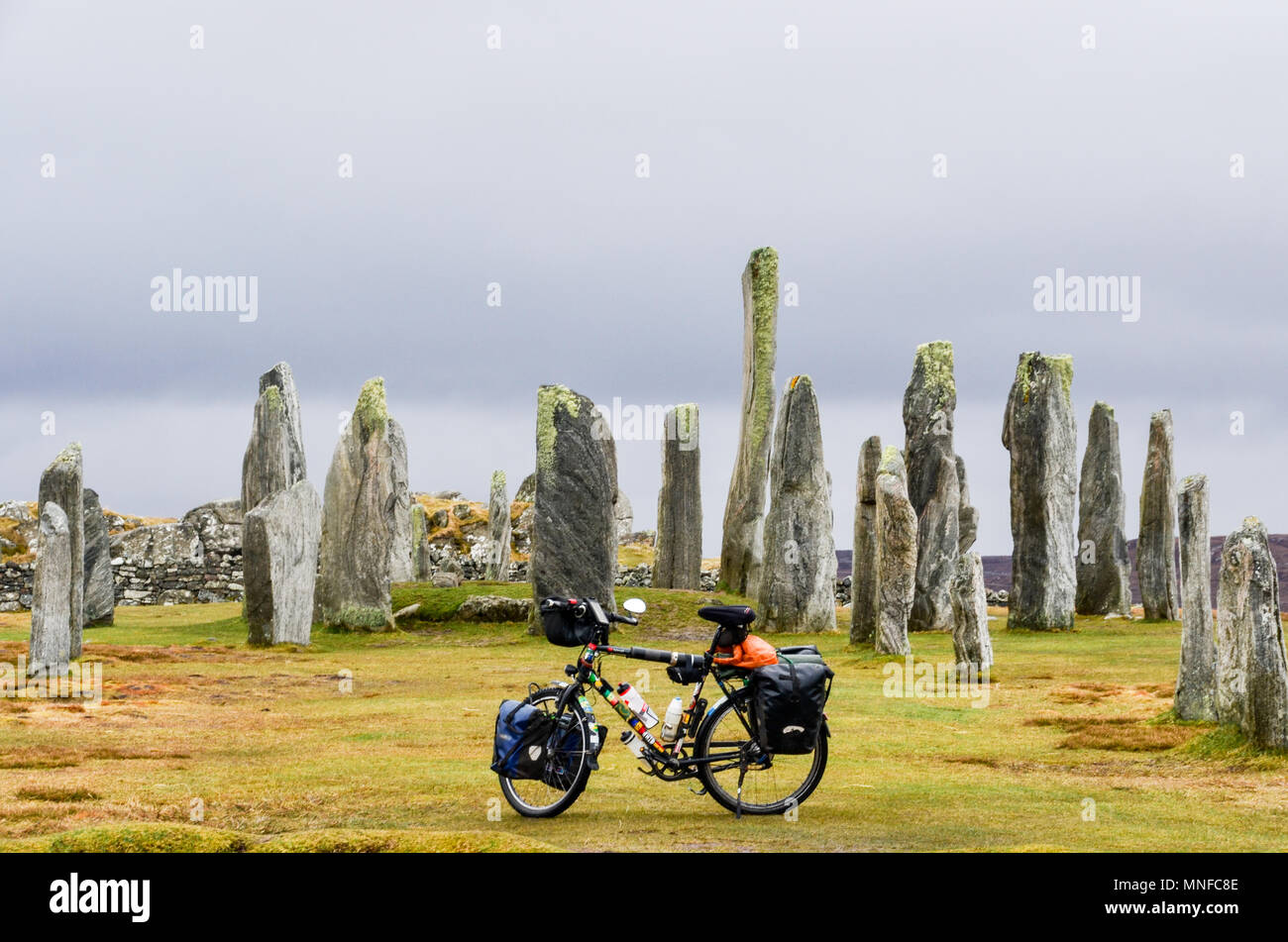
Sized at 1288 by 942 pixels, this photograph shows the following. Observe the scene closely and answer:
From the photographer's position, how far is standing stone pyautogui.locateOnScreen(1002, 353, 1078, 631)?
27.1 meters

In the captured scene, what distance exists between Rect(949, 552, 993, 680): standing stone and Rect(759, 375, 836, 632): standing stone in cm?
722

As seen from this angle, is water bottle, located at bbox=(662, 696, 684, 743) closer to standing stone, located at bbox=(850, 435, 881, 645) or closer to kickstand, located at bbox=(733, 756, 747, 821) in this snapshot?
kickstand, located at bbox=(733, 756, 747, 821)

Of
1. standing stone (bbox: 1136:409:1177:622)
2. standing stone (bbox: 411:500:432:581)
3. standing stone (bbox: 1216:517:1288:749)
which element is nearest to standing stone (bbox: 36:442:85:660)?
standing stone (bbox: 1216:517:1288:749)

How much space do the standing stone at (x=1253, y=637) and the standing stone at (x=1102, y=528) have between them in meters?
18.3

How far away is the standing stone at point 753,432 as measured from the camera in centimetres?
3275

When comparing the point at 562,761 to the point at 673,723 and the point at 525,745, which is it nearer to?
the point at 525,745

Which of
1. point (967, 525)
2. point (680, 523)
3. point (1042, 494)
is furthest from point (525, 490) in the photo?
point (1042, 494)

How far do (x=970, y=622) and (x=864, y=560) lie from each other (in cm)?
568

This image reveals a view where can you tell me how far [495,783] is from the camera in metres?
11.3

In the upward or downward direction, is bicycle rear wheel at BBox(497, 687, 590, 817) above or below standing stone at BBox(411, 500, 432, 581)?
below

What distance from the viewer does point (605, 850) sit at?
8.66 m

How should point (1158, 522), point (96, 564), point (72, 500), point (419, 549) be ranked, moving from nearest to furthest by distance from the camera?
point (72, 500) < point (1158, 522) < point (96, 564) < point (419, 549)

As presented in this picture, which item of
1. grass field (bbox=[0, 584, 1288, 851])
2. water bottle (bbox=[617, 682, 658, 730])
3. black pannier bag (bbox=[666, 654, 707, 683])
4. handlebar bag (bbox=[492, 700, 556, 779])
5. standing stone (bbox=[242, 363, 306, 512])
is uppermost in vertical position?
standing stone (bbox=[242, 363, 306, 512])
